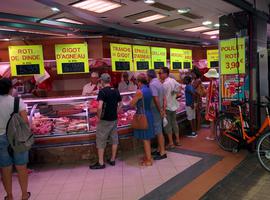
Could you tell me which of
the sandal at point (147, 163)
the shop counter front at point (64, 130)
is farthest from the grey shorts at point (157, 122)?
the shop counter front at point (64, 130)

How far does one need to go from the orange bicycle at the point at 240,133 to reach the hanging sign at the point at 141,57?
387 cm

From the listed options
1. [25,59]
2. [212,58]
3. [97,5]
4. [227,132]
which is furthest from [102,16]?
[212,58]

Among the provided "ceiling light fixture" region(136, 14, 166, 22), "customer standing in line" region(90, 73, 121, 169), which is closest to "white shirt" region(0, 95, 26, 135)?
"customer standing in line" region(90, 73, 121, 169)

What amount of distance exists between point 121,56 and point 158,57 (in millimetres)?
2234

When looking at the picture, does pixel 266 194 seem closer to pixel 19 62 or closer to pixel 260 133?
pixel 260 133

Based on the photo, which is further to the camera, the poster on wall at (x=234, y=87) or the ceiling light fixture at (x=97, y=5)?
the poster on wall at (x=234, y=87)

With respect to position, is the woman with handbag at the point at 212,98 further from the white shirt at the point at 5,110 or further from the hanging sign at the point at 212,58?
the hanging sign at the point at 212,58

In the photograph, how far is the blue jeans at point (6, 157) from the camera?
3916 millimetres

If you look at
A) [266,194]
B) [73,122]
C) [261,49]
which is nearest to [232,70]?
[261,49]

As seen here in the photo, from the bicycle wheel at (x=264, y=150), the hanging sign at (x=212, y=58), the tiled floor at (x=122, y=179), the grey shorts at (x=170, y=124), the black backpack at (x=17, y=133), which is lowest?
the tiled floor at (x=122, y=179)

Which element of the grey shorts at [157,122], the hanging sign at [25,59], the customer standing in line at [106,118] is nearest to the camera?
the customer standing in line at [106,118]

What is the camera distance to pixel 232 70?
243 inches

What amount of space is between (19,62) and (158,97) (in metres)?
4.22

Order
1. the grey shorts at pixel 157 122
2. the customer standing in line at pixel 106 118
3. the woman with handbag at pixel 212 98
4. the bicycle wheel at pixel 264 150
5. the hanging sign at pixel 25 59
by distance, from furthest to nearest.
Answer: the hanging sign at pixel 25 59 → the woman with handbag at pixel 212 98 → the grey shorts at pixel 157 122 → the customer standing in line at pixel 106 118 → the bicycle wheel at pixel 264 150
